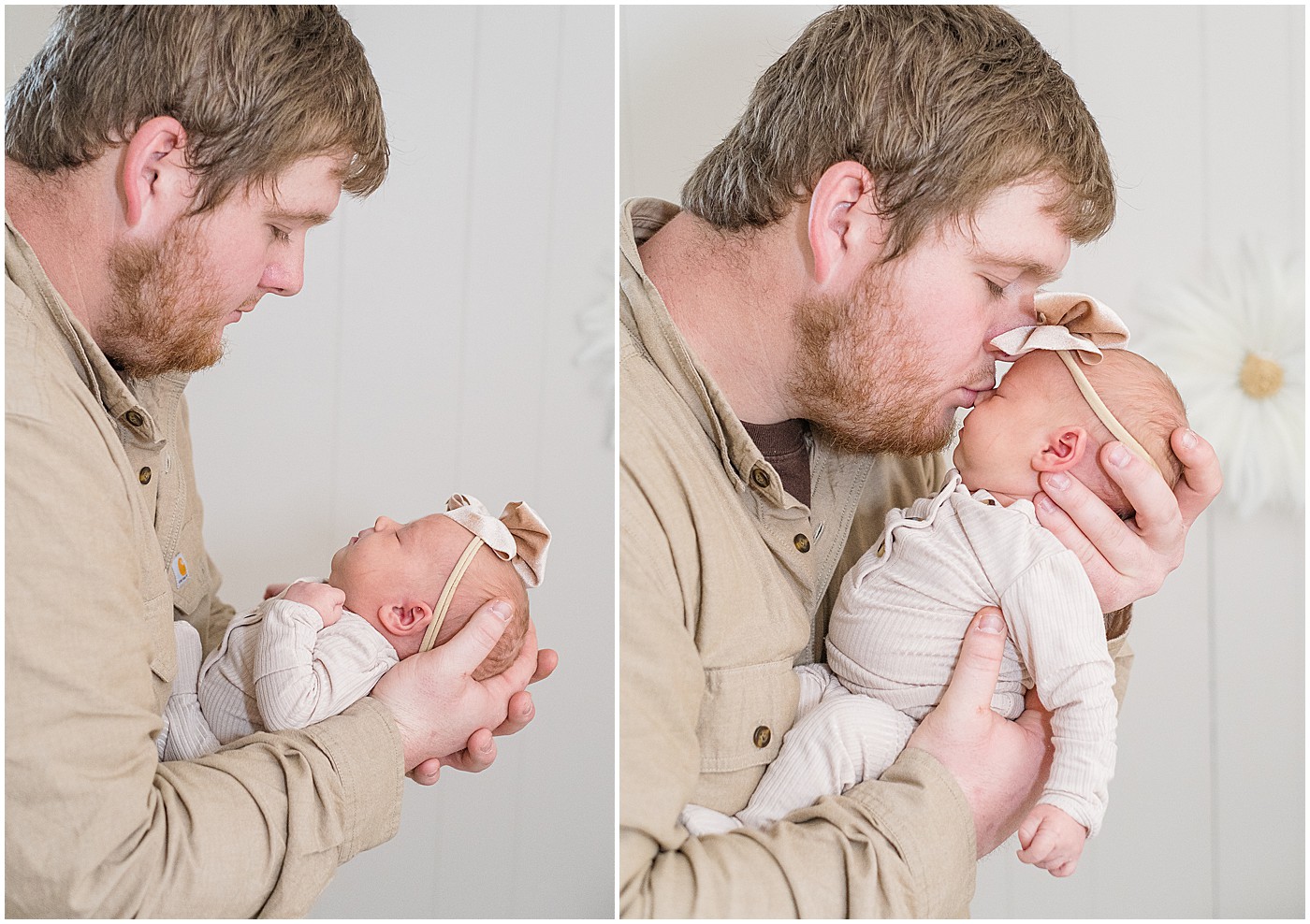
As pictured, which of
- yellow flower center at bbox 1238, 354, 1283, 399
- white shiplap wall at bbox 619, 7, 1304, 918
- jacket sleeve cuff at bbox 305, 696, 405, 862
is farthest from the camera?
yellow flower center at bbox 1238, 354, 1283, 399

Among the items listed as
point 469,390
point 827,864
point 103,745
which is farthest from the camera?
point 469,390

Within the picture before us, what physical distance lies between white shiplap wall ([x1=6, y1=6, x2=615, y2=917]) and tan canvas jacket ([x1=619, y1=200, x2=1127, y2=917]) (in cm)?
17

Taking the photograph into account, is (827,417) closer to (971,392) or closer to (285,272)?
(971,392)

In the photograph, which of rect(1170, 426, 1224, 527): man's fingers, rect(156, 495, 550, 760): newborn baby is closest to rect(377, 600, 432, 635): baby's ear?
→ rect(156, 495, 550, 760): newborn baby

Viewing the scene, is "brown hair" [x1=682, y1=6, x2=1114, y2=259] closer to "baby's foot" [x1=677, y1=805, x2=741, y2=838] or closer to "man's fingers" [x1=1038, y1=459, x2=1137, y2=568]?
"man's fingers" [x1=1038, y1=459, x2=1137, y2=568]

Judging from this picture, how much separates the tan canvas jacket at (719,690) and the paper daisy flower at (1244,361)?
121cm

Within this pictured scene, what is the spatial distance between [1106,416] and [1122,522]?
0.18 m

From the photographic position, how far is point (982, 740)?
1.67 metres

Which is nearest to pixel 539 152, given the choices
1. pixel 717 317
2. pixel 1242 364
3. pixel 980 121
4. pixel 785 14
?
pixel 717 317

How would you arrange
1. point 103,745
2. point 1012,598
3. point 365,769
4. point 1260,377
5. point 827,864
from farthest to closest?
1. point 1260,377
2. point 1012,598
3. point 365,769
4. point 827,864
5. point 103,745

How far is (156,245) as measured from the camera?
1706 millimetres

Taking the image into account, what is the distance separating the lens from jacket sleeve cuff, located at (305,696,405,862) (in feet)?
5.13

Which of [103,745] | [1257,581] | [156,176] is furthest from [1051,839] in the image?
[156,176]

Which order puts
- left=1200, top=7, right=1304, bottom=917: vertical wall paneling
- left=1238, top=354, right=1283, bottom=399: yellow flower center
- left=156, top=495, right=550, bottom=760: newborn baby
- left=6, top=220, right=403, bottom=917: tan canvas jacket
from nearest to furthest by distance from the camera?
1. left=6, top=220, right=403, bottom=917: tan canvas jacket
2. left=156, top=495, right=550, bottom=760: newborn baby
3. left=1200, top=7, right=1304, bottom=917: vertical wall paneling
4. left=1238, top=354, right=1283, bottom=399: yellow flower center
